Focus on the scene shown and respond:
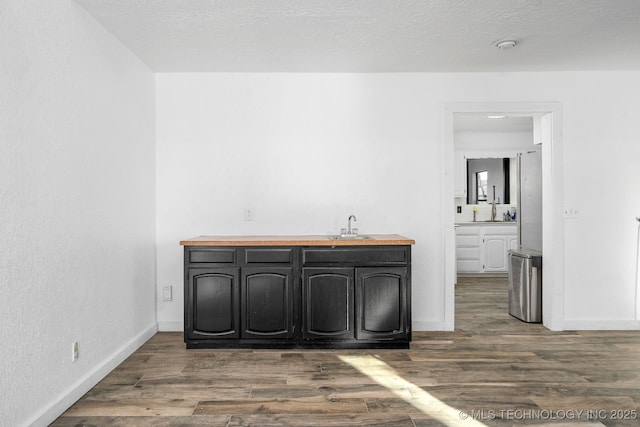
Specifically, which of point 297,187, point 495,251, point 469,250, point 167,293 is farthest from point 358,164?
point 495,251

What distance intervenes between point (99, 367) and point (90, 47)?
2107 millimetres

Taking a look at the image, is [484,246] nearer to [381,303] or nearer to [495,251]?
[495,251]

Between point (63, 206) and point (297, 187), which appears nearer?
point (63, 206)

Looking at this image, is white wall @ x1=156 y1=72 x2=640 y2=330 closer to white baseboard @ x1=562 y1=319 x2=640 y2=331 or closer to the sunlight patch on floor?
white baseboard @ x1=562 y1=319 x2=640 y2=331

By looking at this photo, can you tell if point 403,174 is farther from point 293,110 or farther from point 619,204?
point 619,204

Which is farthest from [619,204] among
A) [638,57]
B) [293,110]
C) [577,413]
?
[293,110]

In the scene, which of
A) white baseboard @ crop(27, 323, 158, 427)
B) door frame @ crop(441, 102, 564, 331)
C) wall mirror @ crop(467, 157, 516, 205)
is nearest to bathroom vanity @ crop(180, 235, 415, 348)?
white baseboard @ crop(27, 323, 158, 427)

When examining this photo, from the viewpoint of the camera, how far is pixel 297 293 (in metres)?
3.48

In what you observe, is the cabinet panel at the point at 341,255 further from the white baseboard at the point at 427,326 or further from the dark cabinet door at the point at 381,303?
the white baseboard at the point at 427,326

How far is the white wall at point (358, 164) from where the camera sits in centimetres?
403

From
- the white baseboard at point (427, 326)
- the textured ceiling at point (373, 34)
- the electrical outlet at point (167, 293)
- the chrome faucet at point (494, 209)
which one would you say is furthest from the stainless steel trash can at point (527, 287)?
the electrical outlet at point (167, 293)

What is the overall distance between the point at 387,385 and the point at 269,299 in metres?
1.17

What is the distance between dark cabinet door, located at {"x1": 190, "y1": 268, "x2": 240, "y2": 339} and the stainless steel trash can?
2.85 meters

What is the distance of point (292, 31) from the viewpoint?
3.09 meters
